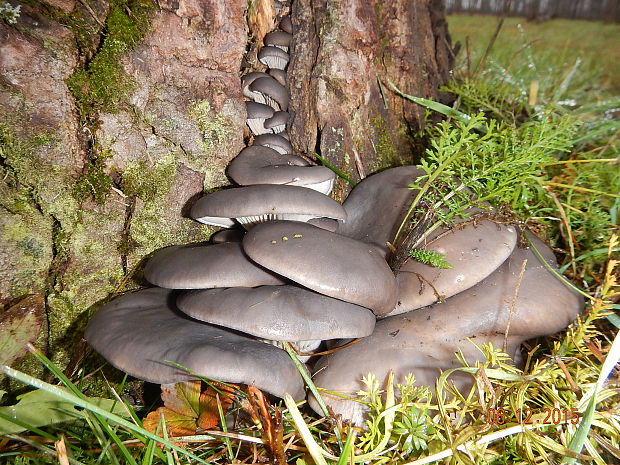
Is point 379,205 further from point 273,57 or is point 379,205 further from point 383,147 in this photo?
point 273,57

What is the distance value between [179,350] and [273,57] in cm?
205

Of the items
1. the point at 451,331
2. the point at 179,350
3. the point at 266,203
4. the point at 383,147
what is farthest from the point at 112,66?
the point at 451,331

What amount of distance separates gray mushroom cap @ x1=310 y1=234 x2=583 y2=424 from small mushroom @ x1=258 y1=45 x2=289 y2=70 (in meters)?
1.90

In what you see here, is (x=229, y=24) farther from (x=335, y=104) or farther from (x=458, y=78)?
(x=458, y=78)

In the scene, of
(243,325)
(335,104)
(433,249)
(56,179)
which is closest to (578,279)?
(433,249)

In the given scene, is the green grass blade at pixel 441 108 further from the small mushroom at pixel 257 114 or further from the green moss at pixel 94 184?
the green moss at pixel 94 184

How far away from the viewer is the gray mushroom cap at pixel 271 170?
2.18m

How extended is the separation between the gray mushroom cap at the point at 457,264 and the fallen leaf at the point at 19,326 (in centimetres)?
190

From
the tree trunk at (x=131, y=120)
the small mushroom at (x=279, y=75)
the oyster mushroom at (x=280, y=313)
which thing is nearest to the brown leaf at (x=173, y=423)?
the oyster mushroom at (x=280, y=313)

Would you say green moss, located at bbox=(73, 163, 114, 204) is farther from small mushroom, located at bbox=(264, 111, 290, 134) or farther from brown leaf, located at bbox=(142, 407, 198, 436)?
brown leaf, located at bbox=(142, 407, 198, 436)

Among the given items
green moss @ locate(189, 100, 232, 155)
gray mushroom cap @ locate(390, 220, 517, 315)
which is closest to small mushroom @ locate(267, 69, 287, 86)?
green moss @ locate(189, 100, 232, 155)

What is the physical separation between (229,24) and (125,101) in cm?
80

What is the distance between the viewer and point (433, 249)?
221 cm

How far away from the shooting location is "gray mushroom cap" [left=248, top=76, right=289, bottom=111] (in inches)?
106
